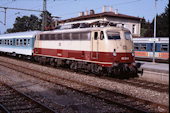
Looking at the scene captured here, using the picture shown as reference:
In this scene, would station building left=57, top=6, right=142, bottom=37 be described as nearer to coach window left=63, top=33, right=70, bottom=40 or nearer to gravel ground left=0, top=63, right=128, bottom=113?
coach window left=63, top=33, right=70, bottom=40

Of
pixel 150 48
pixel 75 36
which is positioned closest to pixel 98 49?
pixel 75 36

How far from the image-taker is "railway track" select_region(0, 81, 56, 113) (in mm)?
6583

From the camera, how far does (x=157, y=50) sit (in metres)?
24.0

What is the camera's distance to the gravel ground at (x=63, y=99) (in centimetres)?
685

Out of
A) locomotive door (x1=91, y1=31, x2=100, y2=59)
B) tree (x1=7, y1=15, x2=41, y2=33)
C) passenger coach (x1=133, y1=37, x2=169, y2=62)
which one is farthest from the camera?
tree (x1=7, y1=15, x2=41, y2=33)

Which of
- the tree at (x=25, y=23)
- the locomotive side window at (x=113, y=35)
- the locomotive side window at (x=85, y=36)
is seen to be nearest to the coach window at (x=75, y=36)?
the locomotive side window at (x=85, y=36)

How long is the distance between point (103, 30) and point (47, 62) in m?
8.11

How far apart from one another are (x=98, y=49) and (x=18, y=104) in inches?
249

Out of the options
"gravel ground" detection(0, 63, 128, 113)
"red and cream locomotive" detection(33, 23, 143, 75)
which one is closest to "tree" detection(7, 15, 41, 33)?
"red and cream locomotive" detection(33, 23, 143, 75)

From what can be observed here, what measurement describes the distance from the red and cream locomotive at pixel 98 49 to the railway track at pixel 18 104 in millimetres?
5431

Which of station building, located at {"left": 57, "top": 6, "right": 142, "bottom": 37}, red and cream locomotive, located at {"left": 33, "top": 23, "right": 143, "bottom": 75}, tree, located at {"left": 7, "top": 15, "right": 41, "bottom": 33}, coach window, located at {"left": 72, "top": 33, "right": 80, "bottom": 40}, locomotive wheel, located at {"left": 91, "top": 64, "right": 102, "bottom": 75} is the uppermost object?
tree, located at {"left": 7, "top": 15, "right": 41, "bottom": 33}

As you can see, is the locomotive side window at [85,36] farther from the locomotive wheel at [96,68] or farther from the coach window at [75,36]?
the locomotive wheel at [96,68]

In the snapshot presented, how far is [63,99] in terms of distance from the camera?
8102 millimetres

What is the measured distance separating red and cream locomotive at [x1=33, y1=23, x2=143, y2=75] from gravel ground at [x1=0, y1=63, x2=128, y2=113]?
3.30m
